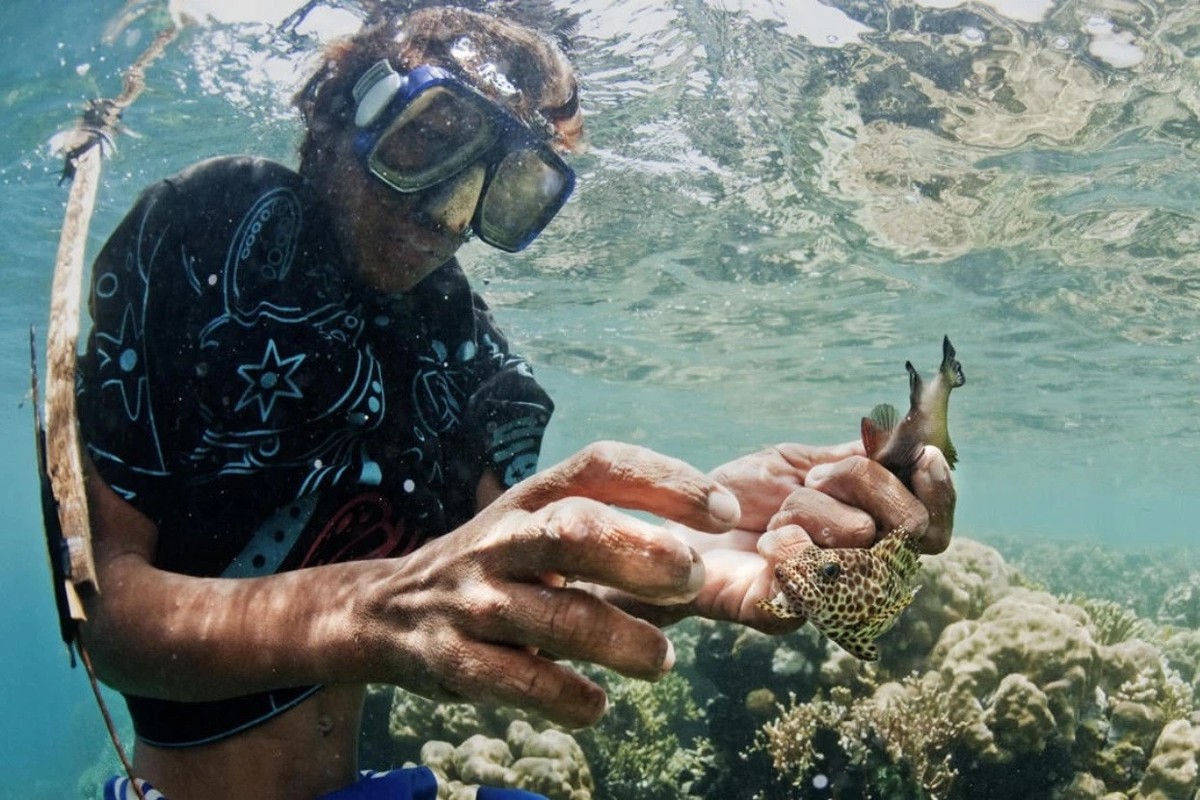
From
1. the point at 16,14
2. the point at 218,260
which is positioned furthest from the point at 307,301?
the point at 16,14

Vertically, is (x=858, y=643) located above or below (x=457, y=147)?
below

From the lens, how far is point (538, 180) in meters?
3.82

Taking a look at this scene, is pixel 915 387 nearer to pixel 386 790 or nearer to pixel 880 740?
pixel 386 790

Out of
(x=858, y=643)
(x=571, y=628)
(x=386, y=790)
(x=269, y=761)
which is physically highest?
(x=571, y=628)

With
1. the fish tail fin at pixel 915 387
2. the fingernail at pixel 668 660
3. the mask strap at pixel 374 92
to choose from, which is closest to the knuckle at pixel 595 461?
the fingernail at pixel 668 660

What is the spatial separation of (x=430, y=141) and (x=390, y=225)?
51cm

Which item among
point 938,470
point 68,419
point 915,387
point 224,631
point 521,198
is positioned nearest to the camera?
point 224,631

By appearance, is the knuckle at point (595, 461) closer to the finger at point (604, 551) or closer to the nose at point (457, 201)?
the finger at point (604, 551)

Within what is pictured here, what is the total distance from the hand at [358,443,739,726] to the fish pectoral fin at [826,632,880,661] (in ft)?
2.71

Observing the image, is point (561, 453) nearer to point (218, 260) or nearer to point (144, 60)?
point (144, 60)

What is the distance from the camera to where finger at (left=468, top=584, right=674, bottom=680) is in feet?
4.18

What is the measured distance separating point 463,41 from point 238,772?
3.61m

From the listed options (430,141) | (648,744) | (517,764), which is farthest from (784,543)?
(648,744)

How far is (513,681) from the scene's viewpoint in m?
1.28
